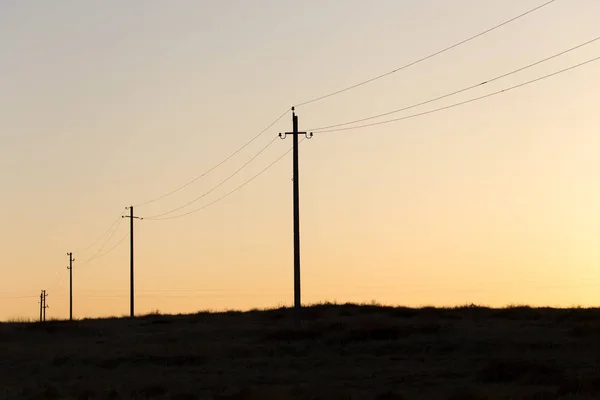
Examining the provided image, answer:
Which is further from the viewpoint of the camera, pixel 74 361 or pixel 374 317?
pixel 374 317

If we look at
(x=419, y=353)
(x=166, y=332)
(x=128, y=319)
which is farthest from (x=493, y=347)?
(x=128, y=319)

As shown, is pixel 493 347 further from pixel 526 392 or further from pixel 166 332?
pixel 166 332

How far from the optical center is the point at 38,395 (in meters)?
33.5

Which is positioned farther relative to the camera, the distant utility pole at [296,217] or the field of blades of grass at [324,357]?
the distant utility pole at [296,217]

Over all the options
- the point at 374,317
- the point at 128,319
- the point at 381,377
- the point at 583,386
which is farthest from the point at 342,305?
the point at 583,386

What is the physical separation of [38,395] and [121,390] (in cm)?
264

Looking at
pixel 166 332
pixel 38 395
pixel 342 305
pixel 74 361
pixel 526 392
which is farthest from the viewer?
pixel 342 305

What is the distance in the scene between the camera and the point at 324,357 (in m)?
41.7

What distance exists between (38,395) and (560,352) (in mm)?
19543

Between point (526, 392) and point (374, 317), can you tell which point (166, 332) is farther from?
point (526, 392)

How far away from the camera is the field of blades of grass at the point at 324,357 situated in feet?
107

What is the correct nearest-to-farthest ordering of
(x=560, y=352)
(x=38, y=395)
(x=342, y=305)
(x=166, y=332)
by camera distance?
(x=38, y=395) < (x=560, y=352) < (x=166, y=332) < (x=342, y=305)

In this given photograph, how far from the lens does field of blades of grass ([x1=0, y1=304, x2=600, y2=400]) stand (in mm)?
32719

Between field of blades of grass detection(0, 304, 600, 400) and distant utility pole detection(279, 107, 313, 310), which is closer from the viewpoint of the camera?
field of blades of grass detection(0, 304, 600, 400)
